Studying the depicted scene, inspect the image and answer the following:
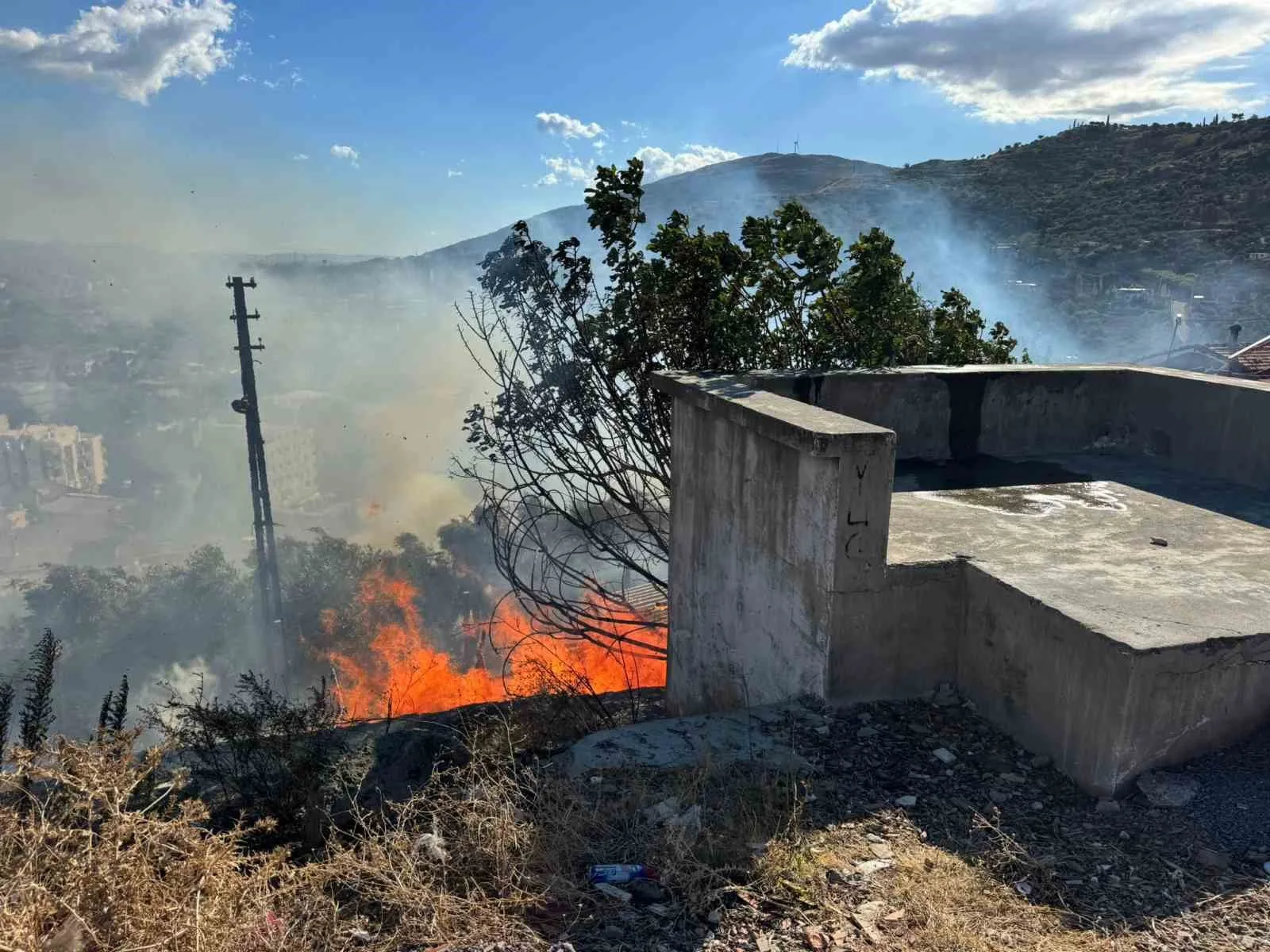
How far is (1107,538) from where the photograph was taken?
478cm

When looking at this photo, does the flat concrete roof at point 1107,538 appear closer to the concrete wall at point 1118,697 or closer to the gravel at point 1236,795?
the concrete wall at point 1118,697

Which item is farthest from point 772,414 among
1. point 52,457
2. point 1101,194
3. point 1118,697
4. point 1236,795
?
point 1101,194

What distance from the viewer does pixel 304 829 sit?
14.6 feet

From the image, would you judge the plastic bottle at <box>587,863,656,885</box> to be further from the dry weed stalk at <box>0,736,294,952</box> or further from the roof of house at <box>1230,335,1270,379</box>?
the roof of house at <box>1230,335,1270,379</box>

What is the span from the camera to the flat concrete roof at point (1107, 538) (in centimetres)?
367

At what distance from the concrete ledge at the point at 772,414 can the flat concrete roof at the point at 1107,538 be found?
705 mm

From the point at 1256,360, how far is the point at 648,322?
17238mm

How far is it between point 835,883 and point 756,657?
195 cm

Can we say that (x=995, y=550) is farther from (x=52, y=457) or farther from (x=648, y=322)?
(x=52, y=457)

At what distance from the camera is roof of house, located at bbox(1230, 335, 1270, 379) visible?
17203 millimetres

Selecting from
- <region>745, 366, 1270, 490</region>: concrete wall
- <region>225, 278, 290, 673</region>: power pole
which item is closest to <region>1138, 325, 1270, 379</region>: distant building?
<region>745, 366, 1270, 490</region>: concrete wall

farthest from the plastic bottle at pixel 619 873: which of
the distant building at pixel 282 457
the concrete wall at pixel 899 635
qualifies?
the distant building at pixel 282 457

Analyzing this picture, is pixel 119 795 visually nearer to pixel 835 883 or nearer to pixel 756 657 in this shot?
pixel 835 883

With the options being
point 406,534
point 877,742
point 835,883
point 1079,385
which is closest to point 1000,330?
point 1079,385
